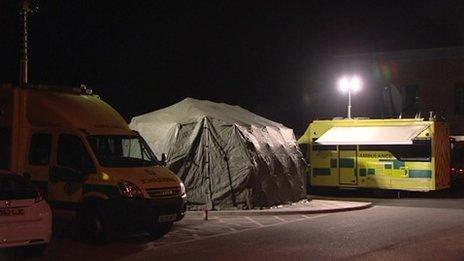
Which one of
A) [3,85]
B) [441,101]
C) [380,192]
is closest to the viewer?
[3,85]

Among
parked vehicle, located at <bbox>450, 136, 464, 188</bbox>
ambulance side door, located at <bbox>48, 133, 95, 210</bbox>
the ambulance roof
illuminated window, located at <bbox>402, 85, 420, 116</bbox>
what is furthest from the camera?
illuminated window, located at <bbox>402, 85, 420, 116</bbox>

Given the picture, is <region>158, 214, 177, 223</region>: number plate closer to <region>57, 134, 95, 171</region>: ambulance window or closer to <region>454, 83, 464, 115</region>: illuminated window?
<region>57, 134, 95, 171</region>: ambulance window

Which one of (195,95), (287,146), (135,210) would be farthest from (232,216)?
(195,95)

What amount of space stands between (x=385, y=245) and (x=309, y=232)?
2.35 metres

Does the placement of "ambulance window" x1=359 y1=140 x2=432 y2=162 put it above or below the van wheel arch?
above

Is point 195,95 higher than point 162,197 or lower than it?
higher

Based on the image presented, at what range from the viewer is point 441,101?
35.3 meters

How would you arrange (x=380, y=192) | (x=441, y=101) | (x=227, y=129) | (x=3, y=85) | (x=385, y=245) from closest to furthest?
(x=385, y=245), (x=3, y=85), (x=227, y=129), (x=380, y=192), (x=441, y=101)

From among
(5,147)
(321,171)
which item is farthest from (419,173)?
(5,147)

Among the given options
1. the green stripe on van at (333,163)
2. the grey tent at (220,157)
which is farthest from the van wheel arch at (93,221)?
the green stripe on van at (333,163)

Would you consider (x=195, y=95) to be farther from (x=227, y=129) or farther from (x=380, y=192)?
(x=227, y=129)

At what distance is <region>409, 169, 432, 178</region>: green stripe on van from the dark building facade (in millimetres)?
12431

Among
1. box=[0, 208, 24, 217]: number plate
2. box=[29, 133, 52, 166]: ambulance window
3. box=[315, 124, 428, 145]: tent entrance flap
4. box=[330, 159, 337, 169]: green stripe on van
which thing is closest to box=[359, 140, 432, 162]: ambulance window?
box=[315, 124, 428, 145]: tent entrance flap

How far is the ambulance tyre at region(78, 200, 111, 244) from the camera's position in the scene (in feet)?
40.4
